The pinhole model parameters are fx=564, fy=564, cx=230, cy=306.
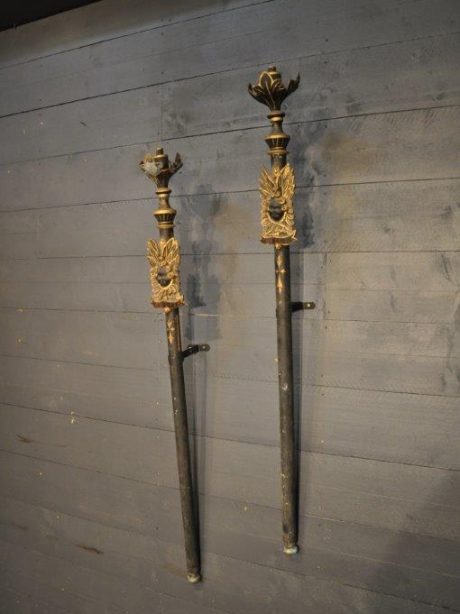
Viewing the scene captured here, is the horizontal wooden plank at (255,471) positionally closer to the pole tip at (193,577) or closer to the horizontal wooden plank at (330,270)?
the pole tip at (193,577)

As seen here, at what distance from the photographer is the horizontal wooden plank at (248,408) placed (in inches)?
45.7

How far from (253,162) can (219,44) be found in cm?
28

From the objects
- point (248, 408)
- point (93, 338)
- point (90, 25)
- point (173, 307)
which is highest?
point (90, 25)

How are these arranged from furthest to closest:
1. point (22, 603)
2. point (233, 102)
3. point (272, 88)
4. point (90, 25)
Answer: point (22, 603) < point (90, 25) < point (233, 102) < point (272, 88)

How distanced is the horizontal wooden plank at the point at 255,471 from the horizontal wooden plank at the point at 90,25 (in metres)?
1.00

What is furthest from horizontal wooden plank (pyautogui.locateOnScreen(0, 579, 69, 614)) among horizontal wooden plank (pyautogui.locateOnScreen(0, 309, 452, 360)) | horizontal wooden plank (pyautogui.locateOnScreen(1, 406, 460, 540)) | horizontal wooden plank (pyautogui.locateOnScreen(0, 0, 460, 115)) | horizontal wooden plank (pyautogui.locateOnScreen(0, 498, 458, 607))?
horizontal wooden plank (pyautogui.locateOnScreen(0, 0, 460, 115))

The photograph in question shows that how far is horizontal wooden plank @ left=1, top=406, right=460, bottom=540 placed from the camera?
1.17 metres

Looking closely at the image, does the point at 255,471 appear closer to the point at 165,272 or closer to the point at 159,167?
the point at 165,272

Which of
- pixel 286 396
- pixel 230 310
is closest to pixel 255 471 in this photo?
pixel 286 396

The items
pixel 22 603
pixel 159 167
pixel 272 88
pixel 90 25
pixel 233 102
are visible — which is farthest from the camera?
pixel 22 603

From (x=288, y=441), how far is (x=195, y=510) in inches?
14.1

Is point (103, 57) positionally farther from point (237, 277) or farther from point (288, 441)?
point (288, 441)

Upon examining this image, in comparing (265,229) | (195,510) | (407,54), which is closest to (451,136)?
(407,54)

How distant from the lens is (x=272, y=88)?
3.48 ft
